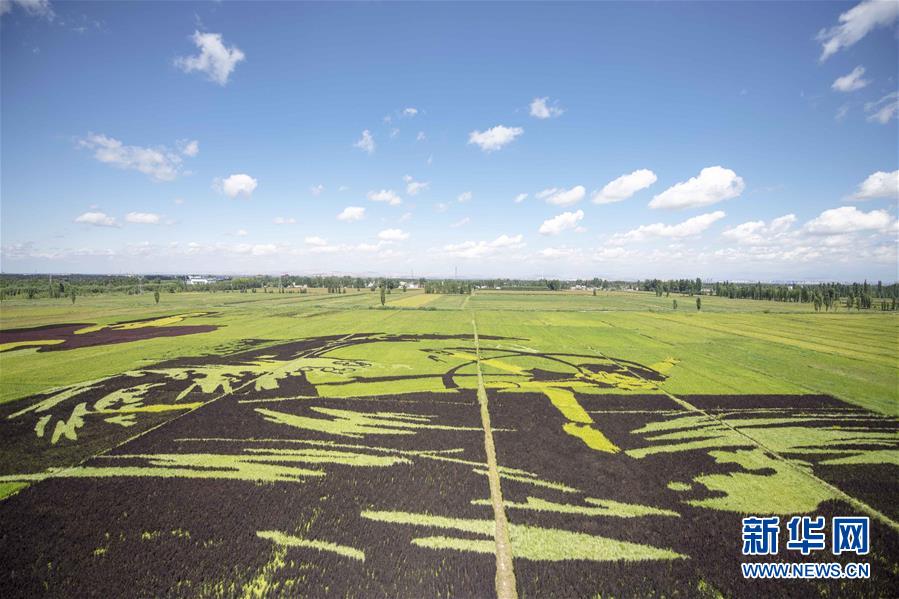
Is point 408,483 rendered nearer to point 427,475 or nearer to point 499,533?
point 427,475

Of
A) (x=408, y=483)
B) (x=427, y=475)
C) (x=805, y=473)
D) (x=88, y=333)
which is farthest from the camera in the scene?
(x=88, y=333)

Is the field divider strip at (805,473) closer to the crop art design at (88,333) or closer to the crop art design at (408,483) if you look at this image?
the crop art design at (408,483)

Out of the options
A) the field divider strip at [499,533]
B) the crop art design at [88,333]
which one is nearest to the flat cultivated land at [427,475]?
the field divider strip at [499,533]

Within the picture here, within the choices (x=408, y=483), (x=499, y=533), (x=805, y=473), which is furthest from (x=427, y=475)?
(x=805, y=473)

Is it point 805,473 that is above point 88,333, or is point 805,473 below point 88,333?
below

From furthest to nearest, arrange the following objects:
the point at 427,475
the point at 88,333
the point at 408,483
A: the point at 88,333 < the point at 427,475 < the point at 408,483

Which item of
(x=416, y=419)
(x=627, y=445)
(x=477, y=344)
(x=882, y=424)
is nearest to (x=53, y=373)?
(x=416, y=419)

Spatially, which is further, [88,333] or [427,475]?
[88,333]
